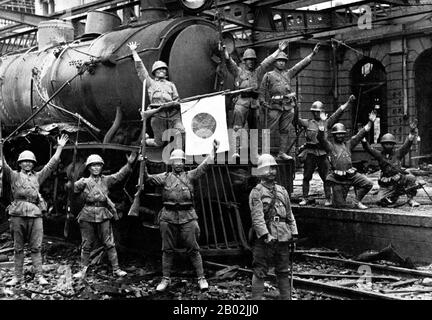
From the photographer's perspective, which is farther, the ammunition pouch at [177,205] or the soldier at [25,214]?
the soldier at [25,214]

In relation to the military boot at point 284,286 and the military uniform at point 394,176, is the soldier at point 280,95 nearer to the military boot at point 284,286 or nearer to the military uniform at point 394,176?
the military uniform at point 394,176

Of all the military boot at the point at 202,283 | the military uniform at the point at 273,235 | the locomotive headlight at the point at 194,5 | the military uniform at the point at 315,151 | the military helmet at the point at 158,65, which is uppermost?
the locomotive headlight at the point at 194,5

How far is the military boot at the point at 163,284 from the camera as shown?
662 cm

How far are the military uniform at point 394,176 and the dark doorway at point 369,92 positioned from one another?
10.7 metres

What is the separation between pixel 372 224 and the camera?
28.5 feet

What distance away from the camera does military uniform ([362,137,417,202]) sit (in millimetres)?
9359

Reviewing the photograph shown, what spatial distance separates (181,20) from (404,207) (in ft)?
15.6

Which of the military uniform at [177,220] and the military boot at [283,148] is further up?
the military boot at [283,148]

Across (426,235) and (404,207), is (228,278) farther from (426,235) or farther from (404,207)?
(404,207)

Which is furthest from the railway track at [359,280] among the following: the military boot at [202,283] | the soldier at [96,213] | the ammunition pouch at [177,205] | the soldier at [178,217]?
the soldier at [96,213]

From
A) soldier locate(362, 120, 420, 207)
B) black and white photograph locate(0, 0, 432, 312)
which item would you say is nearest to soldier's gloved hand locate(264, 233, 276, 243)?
black and white photograph locate(0, 0, 432, 312)

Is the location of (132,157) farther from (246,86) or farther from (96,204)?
(246,86)

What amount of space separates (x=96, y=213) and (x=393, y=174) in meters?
5.12

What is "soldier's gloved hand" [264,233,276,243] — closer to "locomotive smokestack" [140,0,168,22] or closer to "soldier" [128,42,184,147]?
"soldier" [128,42,184,147]
